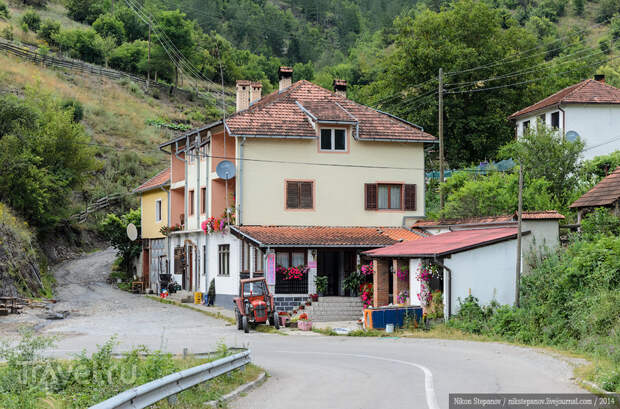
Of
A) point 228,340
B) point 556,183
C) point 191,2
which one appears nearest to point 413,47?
point 556,183

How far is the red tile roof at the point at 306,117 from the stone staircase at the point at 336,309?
8.53 meters

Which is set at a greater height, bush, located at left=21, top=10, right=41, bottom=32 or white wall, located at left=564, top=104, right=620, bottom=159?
bush, located at left=21, top=10, right=41, bottom=32

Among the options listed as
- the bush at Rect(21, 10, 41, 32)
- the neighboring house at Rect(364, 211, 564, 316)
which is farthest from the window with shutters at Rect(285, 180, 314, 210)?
the bush at Rect(21, 10, 41, 32)

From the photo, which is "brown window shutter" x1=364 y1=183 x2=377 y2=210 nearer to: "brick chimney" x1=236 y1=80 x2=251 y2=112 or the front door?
the front door

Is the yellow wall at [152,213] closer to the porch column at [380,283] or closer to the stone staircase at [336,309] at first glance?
the stone staircase at [336,309]

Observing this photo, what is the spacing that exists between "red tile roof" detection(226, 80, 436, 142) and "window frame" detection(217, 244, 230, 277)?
5.84 m

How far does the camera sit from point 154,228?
171ft

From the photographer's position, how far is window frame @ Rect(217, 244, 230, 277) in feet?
127

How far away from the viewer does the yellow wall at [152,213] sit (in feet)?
165

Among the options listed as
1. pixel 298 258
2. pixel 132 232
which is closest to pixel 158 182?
pixel 132 232

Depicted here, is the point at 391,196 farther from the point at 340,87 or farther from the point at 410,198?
the point at 340,87

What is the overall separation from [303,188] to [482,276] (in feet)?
43.8

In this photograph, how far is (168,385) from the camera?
453 inches

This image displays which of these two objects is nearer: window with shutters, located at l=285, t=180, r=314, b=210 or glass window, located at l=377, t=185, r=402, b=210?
window with shutters, located at l=285, t=180, r=314, b=210
